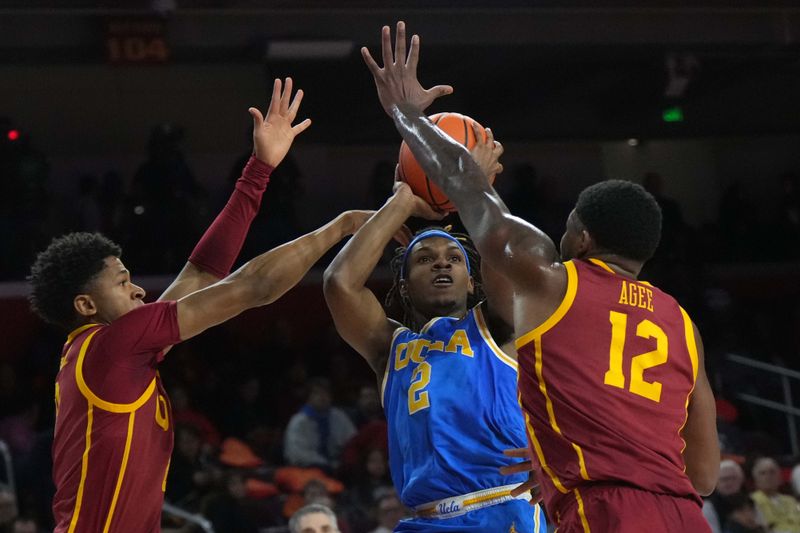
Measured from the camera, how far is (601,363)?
3.58m

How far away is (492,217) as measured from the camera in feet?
12.1

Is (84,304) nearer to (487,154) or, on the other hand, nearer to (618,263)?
(487,154)

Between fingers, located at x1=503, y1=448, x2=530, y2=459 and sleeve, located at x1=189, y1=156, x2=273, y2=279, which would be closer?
fingers, located at x1=503, y1=448, x2=530, y2=459

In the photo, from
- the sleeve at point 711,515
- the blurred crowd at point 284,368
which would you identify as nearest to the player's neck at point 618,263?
the blurred crowd at point 284,368

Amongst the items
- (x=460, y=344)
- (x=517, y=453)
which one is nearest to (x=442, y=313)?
(x=460, y=344)

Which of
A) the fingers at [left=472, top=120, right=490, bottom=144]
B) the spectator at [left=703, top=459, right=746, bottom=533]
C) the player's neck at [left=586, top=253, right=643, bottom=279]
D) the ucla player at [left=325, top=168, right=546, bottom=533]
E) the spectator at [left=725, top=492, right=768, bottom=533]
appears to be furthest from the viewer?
the spectator at [left=703, top=459, right=746, bottom=533]

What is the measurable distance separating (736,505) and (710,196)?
24.6 feet

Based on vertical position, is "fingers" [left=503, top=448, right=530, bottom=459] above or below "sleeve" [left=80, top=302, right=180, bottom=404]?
below

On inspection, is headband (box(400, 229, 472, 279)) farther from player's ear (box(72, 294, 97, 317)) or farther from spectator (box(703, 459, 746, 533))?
spectator (box(703, 459, 746, 533))

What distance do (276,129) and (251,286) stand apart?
90 centimetres

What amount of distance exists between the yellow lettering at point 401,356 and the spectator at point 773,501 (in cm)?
577

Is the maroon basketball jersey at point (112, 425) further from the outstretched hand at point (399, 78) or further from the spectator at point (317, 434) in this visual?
the spectator at point (317, 434)

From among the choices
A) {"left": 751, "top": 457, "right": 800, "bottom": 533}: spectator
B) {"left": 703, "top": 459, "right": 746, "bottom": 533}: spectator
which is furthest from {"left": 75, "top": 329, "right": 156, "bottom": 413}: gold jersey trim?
{"left": 751, "top": 457, "right": 800, "bottom": 533}: spectator

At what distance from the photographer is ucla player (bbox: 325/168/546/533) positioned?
4.44 metres
